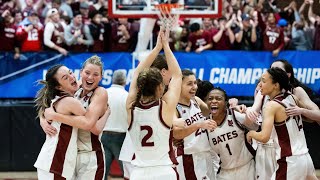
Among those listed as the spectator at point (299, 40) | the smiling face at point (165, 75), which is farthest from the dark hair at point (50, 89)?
the spectator at point (299, 40)

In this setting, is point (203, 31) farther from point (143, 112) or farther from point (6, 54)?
point (143, 112)

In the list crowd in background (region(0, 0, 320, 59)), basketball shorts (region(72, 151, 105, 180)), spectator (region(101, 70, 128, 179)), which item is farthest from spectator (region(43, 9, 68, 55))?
basketball shorts (region(72, 151, 105, 180))

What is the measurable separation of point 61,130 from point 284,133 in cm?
207

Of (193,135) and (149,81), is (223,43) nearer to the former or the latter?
(193,135)

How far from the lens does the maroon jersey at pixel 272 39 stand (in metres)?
13.3

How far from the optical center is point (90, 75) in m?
6.84

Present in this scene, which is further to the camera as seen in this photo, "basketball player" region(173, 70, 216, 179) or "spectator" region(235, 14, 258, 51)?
"spectator" region(235, 14, 258, 51)

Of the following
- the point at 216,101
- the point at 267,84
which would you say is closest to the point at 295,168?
the point at 267,84

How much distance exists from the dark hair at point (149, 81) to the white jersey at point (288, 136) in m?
1.46

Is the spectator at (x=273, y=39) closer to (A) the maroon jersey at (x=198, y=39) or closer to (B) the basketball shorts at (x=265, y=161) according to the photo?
(A) the maroon jersey at (x=198, y=39)

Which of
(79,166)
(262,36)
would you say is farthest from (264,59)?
(79,166)

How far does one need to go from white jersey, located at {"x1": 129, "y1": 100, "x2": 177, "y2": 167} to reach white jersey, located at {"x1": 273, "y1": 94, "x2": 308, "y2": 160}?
1.35 meters

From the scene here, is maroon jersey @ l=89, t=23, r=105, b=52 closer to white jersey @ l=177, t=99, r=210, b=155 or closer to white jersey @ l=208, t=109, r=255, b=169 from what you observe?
white jersey @ l=177, t=99, r=210, b=155

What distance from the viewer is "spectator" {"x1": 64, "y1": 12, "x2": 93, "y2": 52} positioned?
13.2 metres
